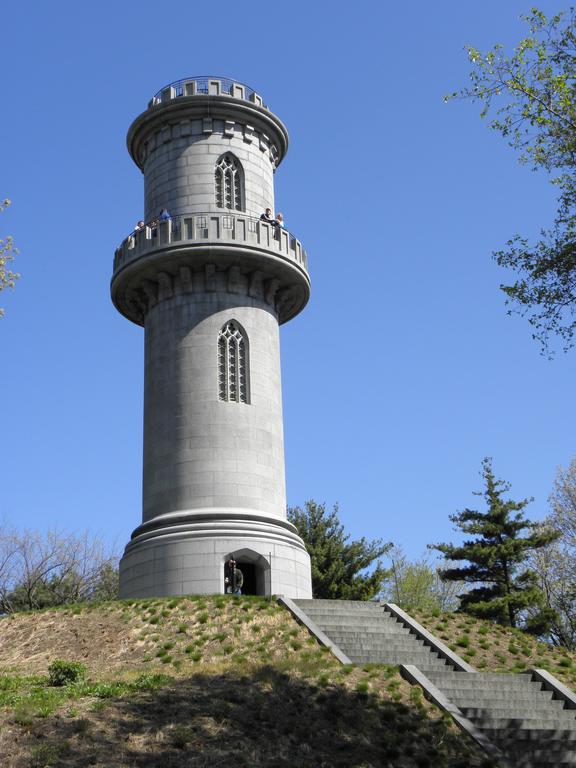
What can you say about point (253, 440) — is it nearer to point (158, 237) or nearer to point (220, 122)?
point (158, 237)

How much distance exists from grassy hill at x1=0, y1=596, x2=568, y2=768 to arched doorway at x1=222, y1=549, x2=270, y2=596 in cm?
493

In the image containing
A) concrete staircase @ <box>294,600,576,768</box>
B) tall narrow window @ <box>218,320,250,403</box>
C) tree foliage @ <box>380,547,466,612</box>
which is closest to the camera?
concrete staircase @ <box>294,600,576,768</box>

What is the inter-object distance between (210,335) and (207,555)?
7.37 m

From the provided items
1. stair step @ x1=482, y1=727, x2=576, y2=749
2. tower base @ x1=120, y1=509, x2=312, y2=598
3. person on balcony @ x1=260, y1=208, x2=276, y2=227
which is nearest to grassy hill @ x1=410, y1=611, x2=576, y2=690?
stair step @ x1=482, y1=727, x2=576, y2=749

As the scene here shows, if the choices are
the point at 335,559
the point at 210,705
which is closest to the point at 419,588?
the point at 335,559

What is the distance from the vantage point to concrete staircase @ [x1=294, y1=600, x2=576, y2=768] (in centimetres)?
1898

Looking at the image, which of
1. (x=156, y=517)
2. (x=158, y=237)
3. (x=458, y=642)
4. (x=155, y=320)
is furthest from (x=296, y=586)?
(x=158, y=237)

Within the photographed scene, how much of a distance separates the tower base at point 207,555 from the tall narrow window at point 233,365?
4.05 m

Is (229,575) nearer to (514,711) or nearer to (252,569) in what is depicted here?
(252,569)

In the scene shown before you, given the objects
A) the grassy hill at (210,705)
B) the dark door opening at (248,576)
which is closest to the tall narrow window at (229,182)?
the dark door opening at (248,576)

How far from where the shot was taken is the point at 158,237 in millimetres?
33812

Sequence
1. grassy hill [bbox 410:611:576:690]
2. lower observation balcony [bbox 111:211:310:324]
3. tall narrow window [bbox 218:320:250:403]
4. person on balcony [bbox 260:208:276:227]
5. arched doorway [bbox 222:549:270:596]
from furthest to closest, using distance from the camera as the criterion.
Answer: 1. person on balcony [bbox 260:208:276:227]
2. lower observation balcony [bbox 111:211:310:324]
3. tall narrow window [bbox 218:320:250:403]
4. arched doorway [bbox 222:549:270:596]
5. grassy hill [bbox 410:611:576:690]

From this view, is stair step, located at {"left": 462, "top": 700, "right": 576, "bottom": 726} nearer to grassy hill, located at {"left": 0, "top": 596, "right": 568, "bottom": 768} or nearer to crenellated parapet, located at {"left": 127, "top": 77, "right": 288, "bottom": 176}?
grassy hill, located at {"left": 0, "top": 596, "right": 568, "bottom": 768}

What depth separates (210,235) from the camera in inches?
1315
